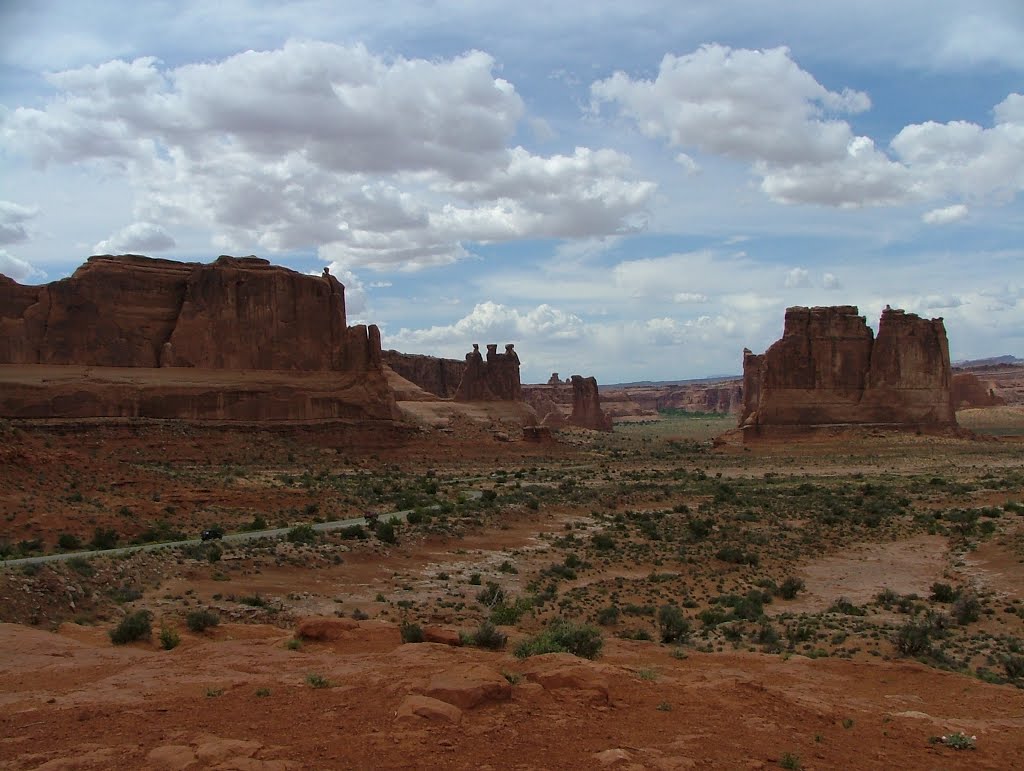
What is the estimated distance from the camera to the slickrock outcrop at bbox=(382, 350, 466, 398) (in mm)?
113000

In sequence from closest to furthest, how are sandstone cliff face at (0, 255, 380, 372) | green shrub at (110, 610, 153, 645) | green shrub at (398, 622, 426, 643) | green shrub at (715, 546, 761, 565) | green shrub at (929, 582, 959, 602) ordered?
1. green shrub at (398, 622, 426, 643)
2. green shrub at (110, 610, 153, 645)
3. green shrub at (929, 582, 959, 602)
4. green shrub at (715, 546, 761, 565)
5. sandstone cliff face at (0, 255, 380, 372)

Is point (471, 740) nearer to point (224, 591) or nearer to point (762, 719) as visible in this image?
point (762, 719)

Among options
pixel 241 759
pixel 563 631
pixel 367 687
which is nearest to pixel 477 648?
pixel 563 631

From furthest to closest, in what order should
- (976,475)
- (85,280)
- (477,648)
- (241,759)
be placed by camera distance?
(85,280) < (976,475) < (477,648) < (241,759)

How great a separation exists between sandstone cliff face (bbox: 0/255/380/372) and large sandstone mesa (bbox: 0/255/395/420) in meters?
0.06

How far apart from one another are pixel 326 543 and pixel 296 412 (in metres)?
30.1

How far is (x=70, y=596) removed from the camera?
51.3 feet

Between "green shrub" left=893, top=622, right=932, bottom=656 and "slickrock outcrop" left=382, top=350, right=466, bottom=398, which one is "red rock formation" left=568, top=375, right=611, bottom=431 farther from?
"green shrub" left=893, top=622, right=932, bottom=656

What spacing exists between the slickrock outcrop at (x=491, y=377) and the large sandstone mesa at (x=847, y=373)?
34.2 m

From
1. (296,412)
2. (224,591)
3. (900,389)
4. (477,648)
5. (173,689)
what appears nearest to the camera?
(173,689)

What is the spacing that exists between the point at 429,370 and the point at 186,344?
218ft

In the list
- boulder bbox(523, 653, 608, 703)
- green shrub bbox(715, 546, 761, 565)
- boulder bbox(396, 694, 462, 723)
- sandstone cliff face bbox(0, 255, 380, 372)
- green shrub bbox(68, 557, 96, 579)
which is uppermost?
sandstone cliff face bbox(0, 255, 380, 372)

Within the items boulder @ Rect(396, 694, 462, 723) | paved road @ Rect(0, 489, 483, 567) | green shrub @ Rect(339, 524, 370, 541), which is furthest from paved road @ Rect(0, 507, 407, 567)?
boulder @ Rect(396, 694, 462, 723)

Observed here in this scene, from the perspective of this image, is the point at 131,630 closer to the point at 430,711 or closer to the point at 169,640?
the point at 169,640
